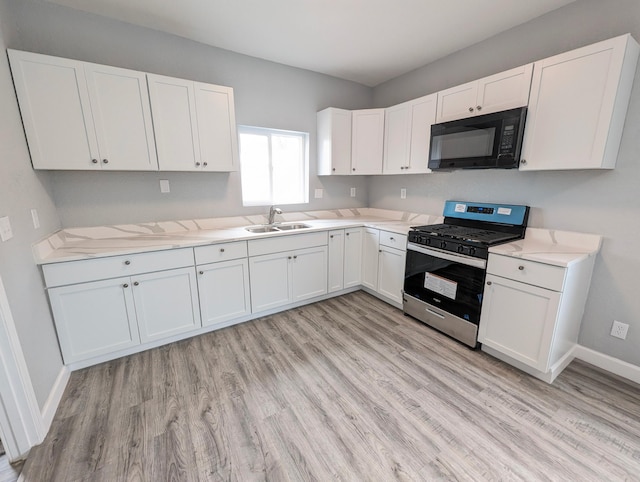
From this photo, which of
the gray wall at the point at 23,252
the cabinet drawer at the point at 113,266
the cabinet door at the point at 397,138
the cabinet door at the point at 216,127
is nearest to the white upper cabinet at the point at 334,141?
the cabinet door at the point at 397,138

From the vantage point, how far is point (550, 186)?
2162 mm

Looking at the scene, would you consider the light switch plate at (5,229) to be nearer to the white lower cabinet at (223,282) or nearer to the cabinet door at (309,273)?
the white lower cabinet at (223,282)

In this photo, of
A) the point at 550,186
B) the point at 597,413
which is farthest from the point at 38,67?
the point at 597,413

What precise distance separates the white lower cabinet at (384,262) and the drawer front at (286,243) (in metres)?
0.57

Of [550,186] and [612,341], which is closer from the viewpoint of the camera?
[612,341]

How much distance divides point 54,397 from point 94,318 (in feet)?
1.64

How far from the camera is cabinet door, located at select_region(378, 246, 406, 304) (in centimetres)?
281

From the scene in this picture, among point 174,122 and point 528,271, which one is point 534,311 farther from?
point 174,122

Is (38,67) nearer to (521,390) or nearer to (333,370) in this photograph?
(333,370)

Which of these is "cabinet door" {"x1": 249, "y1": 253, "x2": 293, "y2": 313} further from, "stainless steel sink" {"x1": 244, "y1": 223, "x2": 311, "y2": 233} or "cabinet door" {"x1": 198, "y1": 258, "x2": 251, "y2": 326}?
"stainless steel sink" {"x1": 244, "y1": 223, "x2": 311, "y2": 233}

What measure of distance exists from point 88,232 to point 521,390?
3550 millimetres

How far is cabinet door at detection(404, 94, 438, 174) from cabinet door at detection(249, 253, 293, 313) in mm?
1668

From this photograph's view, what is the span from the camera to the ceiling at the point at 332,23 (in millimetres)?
2006

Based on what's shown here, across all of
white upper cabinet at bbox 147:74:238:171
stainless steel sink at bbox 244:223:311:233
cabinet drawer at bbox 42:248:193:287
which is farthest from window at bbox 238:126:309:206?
cabinet drawer at bbox 42:248:193:287
